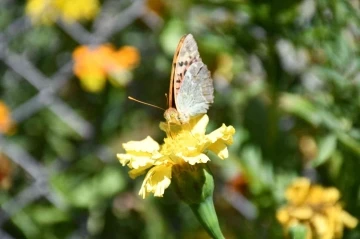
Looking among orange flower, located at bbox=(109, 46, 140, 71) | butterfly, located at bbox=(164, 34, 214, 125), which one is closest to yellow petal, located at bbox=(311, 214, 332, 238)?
butterfly, located at bbox=(164, 34, 214, 125)

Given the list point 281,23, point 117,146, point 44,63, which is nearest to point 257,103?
point 281,23

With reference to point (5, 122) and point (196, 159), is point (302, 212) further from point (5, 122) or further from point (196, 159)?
point (5, 122)

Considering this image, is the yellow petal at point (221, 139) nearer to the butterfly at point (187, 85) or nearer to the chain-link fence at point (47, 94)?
the butterfly at point (187, 85)

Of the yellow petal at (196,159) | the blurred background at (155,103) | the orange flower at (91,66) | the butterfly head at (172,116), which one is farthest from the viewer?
the orange flower at (91,66)

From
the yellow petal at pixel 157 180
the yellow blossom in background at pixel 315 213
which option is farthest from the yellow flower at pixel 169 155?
the yellow blossom in background at pixel 315 213

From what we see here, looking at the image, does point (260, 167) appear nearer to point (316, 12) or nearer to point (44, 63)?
point (316, 12)

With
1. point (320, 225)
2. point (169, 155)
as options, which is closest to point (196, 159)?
point (169, 155)
